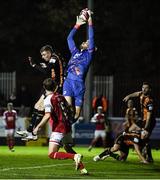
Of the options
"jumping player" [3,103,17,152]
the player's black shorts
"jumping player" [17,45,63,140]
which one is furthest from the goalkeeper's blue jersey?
"jumping player" [3,103,17,152]

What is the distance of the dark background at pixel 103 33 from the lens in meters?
51.5

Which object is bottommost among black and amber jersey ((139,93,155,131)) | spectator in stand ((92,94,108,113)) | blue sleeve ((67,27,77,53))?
spectator in stand ((92,94,108,113))

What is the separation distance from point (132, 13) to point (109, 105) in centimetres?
1577

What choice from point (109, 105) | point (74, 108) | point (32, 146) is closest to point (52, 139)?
point (74, 108)

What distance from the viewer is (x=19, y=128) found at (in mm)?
35156

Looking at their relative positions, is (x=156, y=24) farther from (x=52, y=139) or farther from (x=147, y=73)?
(x=52, y=139)

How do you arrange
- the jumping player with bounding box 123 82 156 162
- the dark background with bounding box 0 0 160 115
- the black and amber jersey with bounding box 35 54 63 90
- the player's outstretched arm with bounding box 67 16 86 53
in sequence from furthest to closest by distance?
the dark background with bounding box 0 0 160 115 < the jumping player with bounding box 123 82 156 162 < the player's outstretched arm with bounding box 67 16 86 53 < the black and amber jersey with bounding box 35 54 63 90

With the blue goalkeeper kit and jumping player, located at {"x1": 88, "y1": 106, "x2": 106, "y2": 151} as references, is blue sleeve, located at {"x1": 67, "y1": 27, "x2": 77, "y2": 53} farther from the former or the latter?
jumping player, located at {"x1": 88, "y1": 106, "x2": 106, "y2": 151}

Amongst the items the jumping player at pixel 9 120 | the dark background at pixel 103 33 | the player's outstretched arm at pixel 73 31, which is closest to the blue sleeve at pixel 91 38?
the player's outstretched arm at pixel 73 31

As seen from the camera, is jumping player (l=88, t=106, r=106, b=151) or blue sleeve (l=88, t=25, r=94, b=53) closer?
blue sleeve (l=88, t=25, r=94, b=53)

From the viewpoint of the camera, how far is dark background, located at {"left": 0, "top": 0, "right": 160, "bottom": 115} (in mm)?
51469

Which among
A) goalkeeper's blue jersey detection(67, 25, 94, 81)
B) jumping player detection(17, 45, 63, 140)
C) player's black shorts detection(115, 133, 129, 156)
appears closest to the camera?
jumping player detection(17, 45, 63, 140)

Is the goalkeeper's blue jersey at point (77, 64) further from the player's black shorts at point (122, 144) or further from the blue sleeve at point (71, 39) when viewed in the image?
the player's black shorts at point (122, 144)

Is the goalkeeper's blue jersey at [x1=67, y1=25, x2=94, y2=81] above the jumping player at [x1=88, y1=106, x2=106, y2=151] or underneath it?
above
